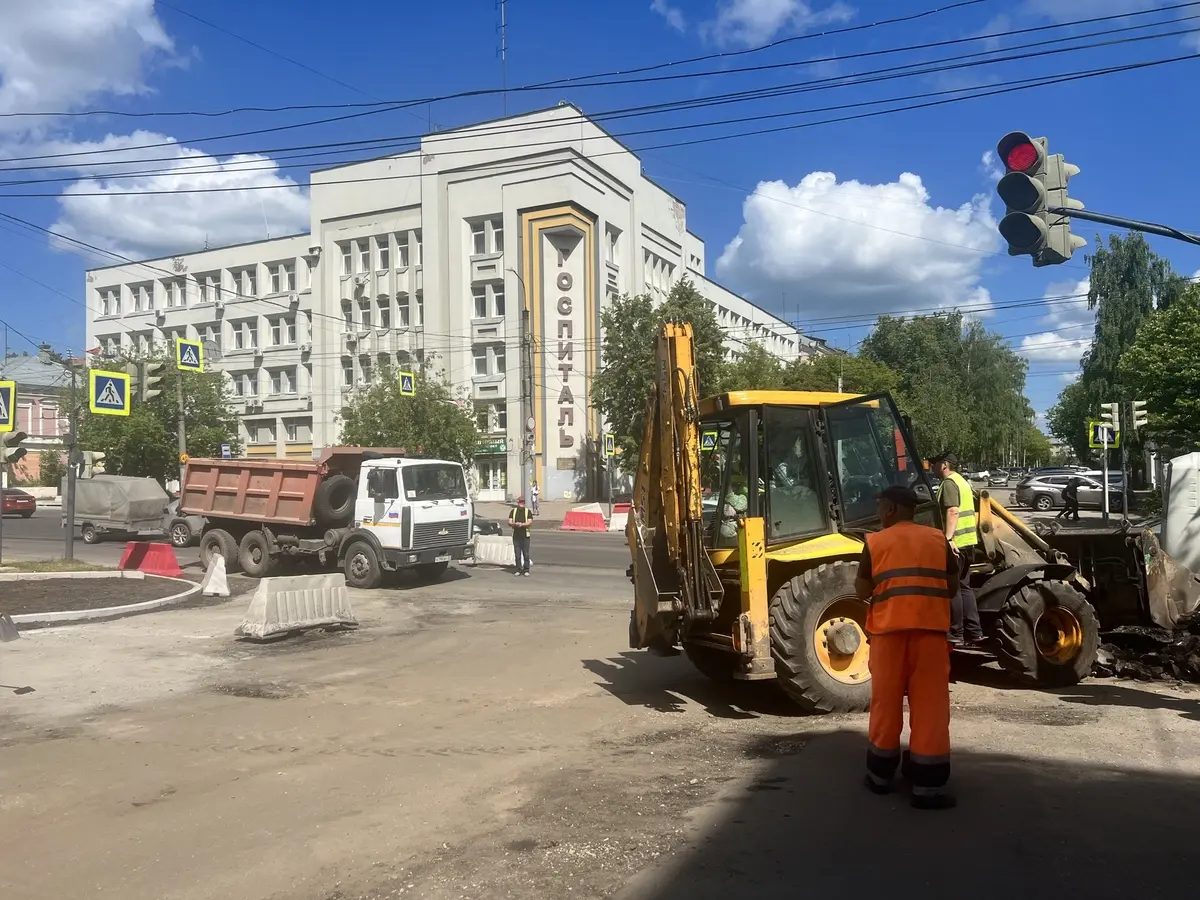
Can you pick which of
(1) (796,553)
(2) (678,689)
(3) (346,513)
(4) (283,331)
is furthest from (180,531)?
(4) (283,331)

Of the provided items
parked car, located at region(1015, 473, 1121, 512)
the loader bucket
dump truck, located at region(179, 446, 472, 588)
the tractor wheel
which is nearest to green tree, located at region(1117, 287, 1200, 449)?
parked car, located at region(1015, 473, 1121, 512)

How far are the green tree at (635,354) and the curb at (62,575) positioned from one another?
72.6ft

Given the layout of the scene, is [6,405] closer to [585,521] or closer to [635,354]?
[585,521]

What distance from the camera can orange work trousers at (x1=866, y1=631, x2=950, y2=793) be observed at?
4844 millimetres

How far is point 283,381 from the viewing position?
54438mm

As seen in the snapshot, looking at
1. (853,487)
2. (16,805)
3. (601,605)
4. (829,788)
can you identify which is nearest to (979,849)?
(829,788)

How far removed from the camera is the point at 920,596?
197 inches

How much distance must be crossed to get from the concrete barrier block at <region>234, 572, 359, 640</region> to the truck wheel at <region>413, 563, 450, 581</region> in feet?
18.7

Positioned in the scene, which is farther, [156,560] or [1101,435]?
[1101,435]

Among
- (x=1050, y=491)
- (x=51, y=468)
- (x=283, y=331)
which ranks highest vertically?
(x=283, y=331)

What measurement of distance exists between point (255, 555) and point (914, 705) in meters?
16.1

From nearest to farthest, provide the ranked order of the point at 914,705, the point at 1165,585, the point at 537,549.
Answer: the point at 914,705 < the point at 1165,585 < the point at 537,549

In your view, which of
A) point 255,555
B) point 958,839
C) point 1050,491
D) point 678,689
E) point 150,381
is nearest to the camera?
point 958,839

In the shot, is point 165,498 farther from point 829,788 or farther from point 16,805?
point 829,788
